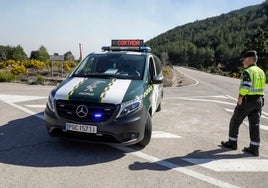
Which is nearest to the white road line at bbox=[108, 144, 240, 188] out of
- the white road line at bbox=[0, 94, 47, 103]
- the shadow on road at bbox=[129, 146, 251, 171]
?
the shadow on road at bbox=[129, 146, 251, 171]

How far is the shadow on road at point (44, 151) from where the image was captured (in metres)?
4.92

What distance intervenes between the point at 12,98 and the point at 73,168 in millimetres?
7036

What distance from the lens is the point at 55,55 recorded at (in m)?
18.6

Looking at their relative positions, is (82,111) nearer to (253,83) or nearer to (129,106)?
(129,106)

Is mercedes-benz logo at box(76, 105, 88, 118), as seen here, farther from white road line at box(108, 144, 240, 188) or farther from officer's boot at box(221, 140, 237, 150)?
officer's boot at box(221, 140, 237, 150)

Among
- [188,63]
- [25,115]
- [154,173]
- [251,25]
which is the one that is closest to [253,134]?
[154,173]

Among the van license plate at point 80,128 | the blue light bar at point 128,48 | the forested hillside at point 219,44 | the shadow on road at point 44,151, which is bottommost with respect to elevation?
the shadow on road at point 44,151

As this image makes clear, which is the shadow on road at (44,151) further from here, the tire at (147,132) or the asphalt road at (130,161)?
the tire at (147,132)

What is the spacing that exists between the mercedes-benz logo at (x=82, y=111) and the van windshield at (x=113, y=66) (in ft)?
4.40

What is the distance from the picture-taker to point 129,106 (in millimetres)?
5211

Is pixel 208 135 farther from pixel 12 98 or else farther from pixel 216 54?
pixel 216 54

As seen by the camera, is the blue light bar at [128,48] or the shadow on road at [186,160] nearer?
the shadow on road at [186,160]

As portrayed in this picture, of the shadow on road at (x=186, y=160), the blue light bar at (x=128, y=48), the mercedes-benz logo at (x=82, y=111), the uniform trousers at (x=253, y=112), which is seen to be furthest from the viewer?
the blue light bar at (x=128, y=48)

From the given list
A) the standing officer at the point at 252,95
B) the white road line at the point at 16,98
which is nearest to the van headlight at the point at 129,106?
the standing officer at the point at 252,95
